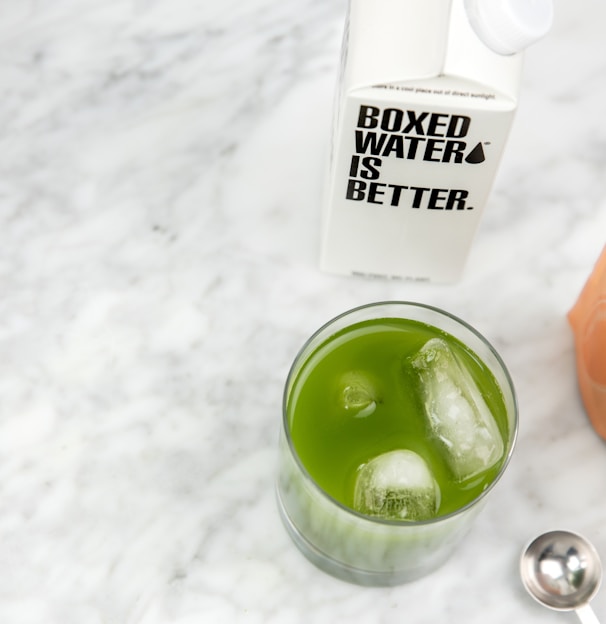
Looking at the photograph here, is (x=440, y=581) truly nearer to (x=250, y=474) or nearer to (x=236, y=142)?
(x=250, y=474)

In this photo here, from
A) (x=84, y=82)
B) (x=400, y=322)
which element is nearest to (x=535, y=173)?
(x=400, y=322)

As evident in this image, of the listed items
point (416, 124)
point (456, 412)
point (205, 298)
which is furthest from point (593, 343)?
point (205, 298)

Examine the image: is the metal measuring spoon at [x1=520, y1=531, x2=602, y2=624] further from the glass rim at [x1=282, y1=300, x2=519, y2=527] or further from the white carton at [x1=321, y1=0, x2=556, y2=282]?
the white carton at [x1=321, y1=0, x2=556, y2=282]

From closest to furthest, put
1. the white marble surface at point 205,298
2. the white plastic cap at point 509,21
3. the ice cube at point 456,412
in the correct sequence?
the white plastic cap at point 509,21, the ice cube at point 456,412, the white marble surface at point 205,298

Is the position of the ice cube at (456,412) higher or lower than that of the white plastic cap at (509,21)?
lower

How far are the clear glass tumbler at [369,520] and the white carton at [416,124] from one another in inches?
4.8

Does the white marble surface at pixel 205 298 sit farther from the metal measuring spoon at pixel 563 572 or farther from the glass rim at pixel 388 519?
the glass rim at pixel 388 519

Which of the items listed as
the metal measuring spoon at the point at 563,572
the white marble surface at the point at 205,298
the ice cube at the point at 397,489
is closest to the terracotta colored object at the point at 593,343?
the white marble surface at the point at 205,298

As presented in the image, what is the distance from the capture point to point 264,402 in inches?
39.9

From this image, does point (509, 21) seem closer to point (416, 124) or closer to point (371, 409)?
point (416, 124)

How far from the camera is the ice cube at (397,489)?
818 mm

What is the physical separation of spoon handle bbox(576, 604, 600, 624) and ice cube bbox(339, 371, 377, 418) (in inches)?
11.9

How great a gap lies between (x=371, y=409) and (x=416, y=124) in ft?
0.87

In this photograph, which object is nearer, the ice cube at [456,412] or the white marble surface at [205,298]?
the ice cube at [456,412]
